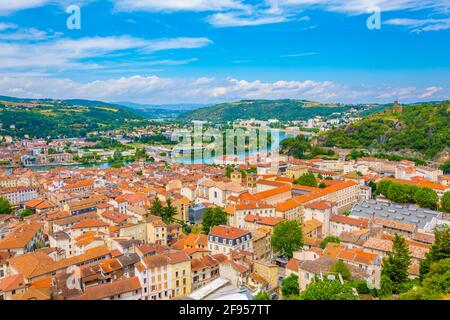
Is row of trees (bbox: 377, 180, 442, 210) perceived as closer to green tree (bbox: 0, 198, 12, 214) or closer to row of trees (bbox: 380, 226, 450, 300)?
row of trees (bbox: 380, 226, 450, 300)

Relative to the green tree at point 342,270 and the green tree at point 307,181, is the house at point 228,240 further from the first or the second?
the green tree at point 307,181

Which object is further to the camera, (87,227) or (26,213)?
(26,213)

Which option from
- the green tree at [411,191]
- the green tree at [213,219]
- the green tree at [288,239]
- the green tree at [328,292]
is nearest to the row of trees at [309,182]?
the green tree at [411,191]

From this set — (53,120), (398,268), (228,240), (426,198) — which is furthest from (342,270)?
(53,120)

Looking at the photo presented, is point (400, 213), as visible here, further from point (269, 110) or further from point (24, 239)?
point (269, 110)

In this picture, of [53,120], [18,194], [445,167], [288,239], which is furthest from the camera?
[53,120]

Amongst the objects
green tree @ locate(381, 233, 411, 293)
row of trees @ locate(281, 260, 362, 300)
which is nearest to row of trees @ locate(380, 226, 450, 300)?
green tree @ locate(381, 233, 411, 293)
